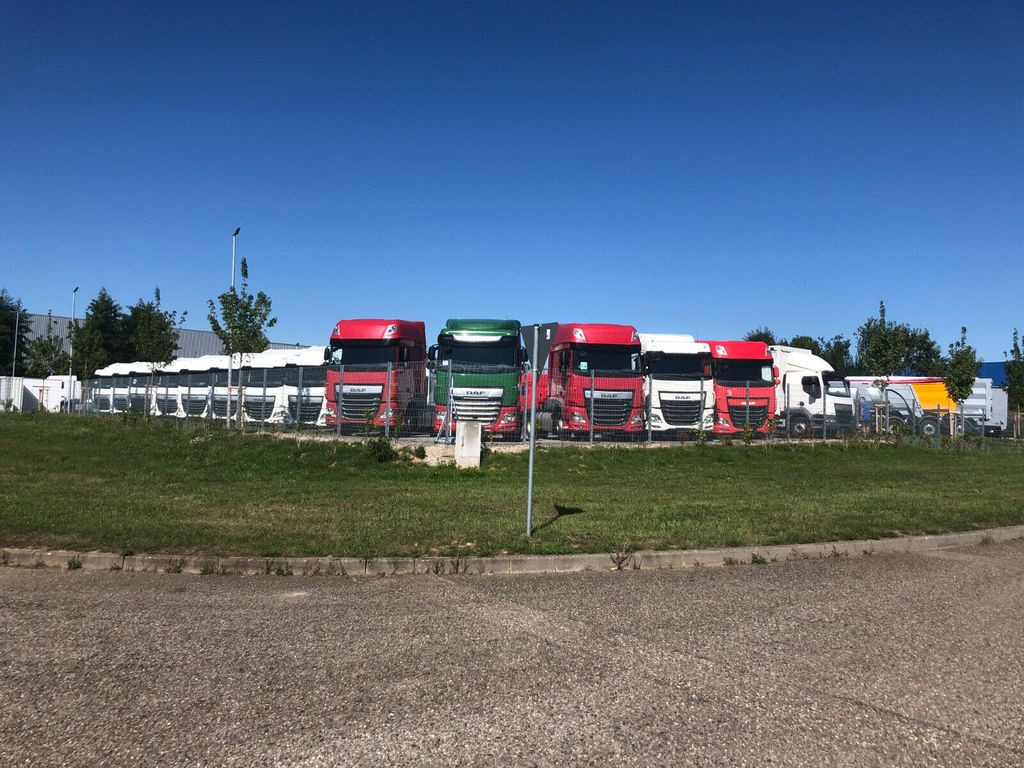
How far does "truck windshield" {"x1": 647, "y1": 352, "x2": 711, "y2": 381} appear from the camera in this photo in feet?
71.9

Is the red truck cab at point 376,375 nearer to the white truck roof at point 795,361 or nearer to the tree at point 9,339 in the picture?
the white truck roof at point 795,361

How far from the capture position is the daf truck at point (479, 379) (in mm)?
18578

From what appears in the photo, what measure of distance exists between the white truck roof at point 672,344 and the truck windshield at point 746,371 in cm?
82

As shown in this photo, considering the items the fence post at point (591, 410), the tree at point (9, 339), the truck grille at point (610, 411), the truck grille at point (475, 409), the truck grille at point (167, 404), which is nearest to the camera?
the truck grille at point (475, 409)

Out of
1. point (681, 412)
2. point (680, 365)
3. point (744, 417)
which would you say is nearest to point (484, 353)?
point (681, 412)

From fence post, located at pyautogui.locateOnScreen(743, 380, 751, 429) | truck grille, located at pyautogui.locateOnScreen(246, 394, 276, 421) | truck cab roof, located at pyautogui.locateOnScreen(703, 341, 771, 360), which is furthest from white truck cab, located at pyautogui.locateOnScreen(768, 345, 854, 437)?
truck grille, located at pyautogui.locateOnScreen(246, 394, 276, 421)

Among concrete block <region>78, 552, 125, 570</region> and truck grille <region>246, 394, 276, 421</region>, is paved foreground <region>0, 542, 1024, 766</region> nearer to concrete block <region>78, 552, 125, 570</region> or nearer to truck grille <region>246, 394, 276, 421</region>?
concrete block <region>78, 552, 125, 570</region>

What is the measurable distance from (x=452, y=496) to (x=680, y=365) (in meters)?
12.1

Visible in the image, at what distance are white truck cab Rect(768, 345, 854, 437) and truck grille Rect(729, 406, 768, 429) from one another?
2.40 metres

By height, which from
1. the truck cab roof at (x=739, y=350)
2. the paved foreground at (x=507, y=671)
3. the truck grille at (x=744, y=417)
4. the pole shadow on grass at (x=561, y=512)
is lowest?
the paved foreground at (x=507, y=671)

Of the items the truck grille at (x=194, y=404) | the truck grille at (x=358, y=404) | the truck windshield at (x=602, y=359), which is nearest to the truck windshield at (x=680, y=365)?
the truck windshield at (x=602, y=359)

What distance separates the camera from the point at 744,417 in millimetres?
22375

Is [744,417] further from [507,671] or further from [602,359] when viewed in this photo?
[507,671]

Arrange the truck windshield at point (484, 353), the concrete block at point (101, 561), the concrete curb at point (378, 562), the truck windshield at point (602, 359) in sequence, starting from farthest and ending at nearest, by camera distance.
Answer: the truck windshield at point (602, 359) → the truck windshield at point (484, 353) → the concrete block at point (101, 561) → the concrete curb at point (378, 562)
